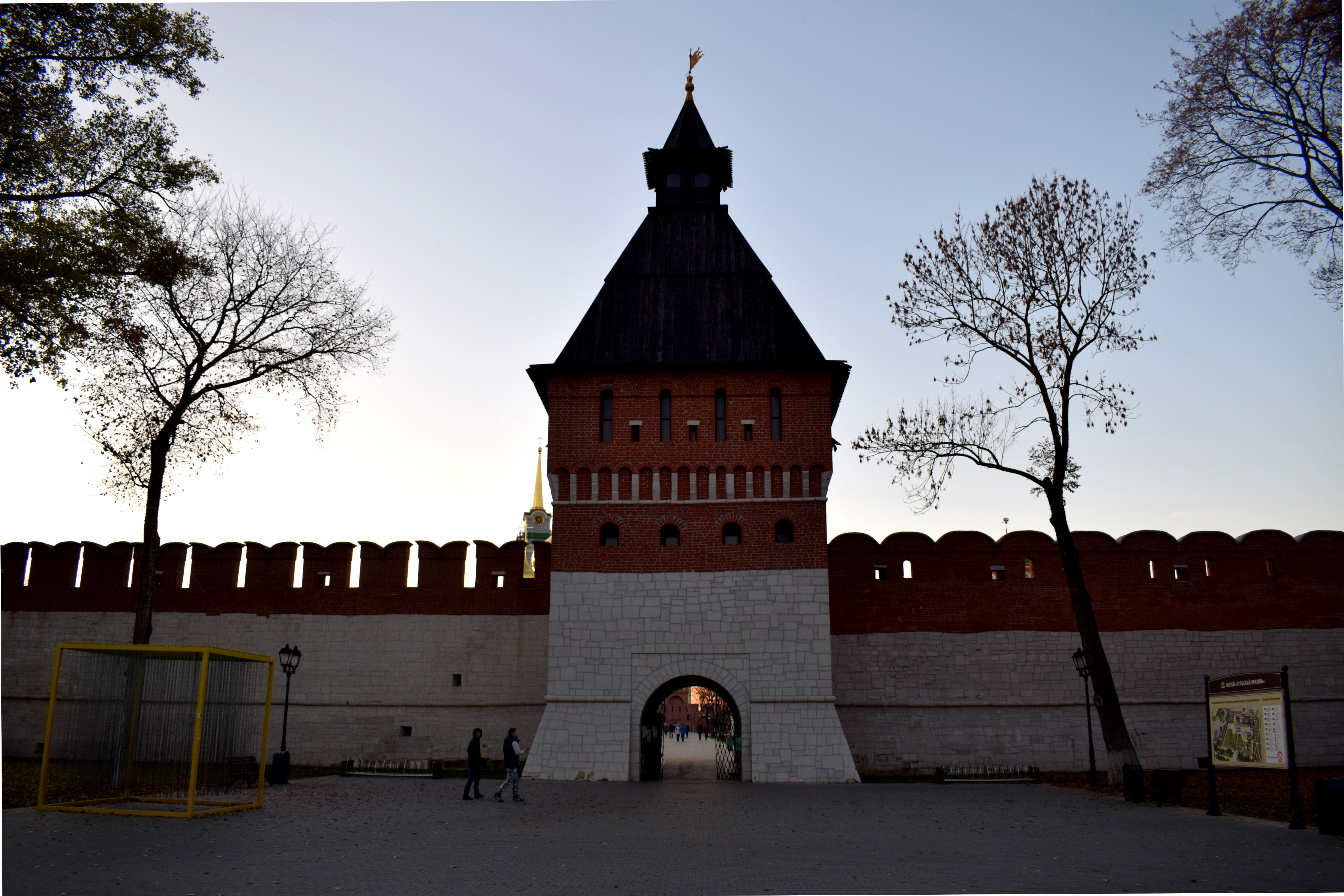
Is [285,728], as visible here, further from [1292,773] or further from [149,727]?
[1292,773]

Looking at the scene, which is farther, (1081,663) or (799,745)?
(1081,663)

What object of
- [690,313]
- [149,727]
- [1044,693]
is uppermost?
[690,313]

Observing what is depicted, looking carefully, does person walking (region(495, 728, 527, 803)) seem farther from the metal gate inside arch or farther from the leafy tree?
the leafy tree

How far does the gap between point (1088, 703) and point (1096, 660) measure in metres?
3.43

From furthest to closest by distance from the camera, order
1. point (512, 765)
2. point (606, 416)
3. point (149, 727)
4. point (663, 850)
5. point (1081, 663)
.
Result: point (606, 416) < point (1081, 663) < point (512, 765) < point (149, 727) < point (663, 850)

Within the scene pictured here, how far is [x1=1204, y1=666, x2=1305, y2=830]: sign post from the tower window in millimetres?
11812

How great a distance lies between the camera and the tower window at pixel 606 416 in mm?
20141

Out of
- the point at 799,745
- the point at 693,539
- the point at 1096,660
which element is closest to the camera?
the point at 1096,660

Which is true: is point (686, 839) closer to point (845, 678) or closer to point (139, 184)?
point (845, 678)

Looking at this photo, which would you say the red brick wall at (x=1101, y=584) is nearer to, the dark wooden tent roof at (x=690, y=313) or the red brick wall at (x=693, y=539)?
the red brick wall at (x=693, y=539)

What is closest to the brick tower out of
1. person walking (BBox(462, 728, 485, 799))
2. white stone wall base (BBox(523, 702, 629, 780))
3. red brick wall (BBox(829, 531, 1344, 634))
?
white stone wall base (BBox(523, 702, 629, 780))

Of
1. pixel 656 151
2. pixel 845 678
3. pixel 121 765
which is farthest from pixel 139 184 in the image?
pixel 845 678

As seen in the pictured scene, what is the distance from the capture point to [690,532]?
766 inches

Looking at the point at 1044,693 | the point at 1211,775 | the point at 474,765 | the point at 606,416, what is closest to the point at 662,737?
the point at 474,765
